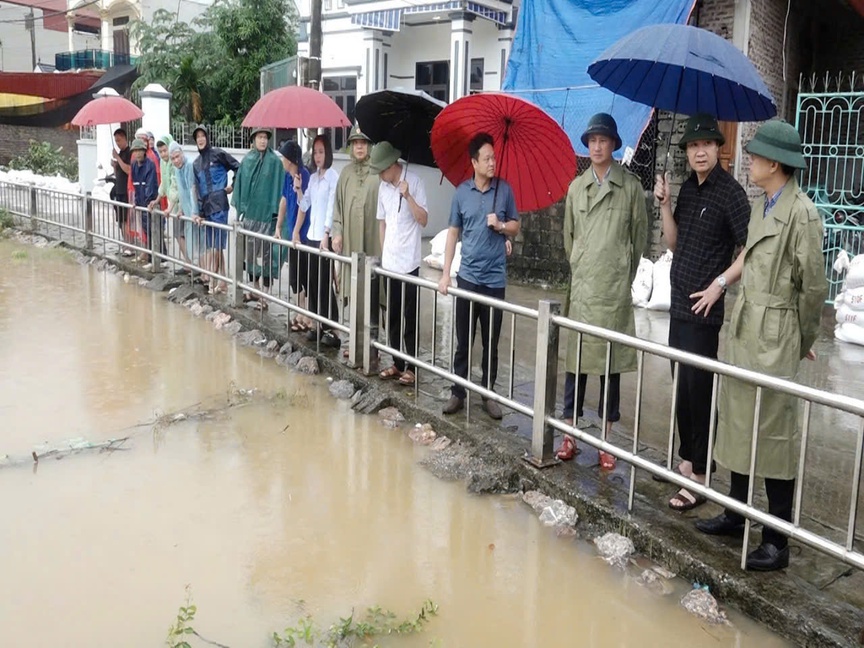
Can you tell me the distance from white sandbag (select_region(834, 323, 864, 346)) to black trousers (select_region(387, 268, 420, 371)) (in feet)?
14.2

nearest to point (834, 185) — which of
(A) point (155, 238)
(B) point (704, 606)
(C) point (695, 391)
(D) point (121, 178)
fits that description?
(C) point (695, 391)

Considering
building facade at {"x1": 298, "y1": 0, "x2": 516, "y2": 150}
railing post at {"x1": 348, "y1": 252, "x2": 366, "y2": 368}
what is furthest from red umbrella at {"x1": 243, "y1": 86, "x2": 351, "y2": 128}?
building facade at {"x1": 298, "y1": 0, "x2": 516, "y2": 150}

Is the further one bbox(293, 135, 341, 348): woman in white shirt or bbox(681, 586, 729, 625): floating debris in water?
bbox(293, 135, 341, 348): woman in white shirt

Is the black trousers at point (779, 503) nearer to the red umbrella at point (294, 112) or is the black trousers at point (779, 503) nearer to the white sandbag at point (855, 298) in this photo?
the white sandbag at point (855, 298)

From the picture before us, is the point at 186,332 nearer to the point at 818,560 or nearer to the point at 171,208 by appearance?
the point at 171,208

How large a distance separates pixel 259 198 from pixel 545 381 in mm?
4606

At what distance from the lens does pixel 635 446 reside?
13.0 ft

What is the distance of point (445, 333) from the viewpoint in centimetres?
802

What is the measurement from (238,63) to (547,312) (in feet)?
61.0

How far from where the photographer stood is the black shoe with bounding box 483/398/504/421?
529 centimetres

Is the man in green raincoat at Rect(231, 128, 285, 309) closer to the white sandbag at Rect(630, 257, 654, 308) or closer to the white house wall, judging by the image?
the white sandbag at Rect(630, 257, 654, 308)

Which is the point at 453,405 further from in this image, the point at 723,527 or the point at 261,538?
the point at 723,527

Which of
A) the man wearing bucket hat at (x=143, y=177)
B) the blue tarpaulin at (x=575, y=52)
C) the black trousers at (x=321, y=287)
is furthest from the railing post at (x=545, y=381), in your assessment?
the man wearing bucket hat at (x=143, y=177)

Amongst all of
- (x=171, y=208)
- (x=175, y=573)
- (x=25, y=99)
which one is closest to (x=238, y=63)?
(x=25, y=99)
